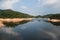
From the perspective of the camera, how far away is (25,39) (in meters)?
28.6

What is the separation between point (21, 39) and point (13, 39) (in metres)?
1.63

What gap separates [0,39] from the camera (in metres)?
28.4

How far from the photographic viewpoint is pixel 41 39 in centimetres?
2903

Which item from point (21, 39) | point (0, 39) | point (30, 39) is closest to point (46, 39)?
point (30, 39)

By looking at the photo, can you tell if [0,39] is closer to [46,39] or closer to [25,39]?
[25,39]

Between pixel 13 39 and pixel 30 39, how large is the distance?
3.46 metres

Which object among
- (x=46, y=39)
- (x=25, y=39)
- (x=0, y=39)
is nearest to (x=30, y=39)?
(x=25, y=39)

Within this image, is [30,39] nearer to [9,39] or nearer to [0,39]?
[9,39]

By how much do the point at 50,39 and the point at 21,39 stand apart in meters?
5.97

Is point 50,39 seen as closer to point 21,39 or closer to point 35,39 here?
point 35,39

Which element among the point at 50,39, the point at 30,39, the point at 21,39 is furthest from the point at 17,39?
the point at 50,39

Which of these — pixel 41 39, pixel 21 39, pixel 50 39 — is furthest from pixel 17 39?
pixel 50 39

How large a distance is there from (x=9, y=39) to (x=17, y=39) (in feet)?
5.33

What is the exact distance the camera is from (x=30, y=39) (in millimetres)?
28469
